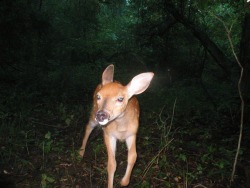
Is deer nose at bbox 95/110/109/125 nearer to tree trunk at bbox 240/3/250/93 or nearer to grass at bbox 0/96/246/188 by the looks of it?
grass at bbox 0/96/246/188

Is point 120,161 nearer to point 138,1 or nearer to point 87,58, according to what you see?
point 138,1

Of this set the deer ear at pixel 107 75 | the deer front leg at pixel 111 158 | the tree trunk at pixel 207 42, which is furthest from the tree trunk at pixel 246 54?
the deer front leg at pixel 111 158

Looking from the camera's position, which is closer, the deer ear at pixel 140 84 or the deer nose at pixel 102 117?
the deer nose at pixel 102 117

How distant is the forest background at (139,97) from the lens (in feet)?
16.6

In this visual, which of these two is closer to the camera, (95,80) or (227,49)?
(95,80)

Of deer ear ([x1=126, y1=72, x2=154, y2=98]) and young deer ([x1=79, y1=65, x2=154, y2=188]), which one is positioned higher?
deer ear ([x1=126, y1=72, x2=154, y2=98])

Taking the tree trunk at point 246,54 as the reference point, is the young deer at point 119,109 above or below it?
below

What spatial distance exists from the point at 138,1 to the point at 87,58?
12.8 feet

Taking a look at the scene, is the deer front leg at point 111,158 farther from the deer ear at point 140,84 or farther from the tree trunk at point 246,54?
the tree trunk at point 246,54

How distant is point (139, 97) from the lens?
9.85m

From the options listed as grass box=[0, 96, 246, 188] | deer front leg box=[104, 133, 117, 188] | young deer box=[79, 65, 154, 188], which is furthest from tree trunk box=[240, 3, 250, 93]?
deer front leg box=[104, 133, 117, 188]

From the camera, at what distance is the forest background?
5055 mm

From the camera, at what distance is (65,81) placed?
35.4ft

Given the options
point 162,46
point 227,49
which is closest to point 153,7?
point 162,46
